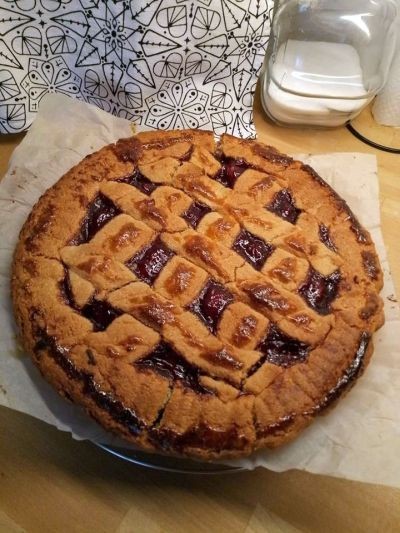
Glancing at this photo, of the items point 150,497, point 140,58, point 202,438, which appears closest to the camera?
point 202,438

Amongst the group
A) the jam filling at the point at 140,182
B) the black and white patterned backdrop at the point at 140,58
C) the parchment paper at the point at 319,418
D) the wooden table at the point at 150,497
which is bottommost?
the wooden table at the point at 150,497

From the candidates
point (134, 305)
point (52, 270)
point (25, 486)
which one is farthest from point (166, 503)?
point (52, 270)

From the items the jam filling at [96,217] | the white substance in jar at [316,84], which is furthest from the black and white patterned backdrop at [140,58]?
the jam filling at [96,217]

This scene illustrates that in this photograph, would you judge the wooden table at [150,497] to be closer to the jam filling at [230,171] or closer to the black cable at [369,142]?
the jam filling at [230,171]

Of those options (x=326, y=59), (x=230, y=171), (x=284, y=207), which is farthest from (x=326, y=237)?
(x=326, y=59)

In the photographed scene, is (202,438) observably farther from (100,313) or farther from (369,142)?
(369,142)

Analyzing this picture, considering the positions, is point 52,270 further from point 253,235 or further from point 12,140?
point 12,140

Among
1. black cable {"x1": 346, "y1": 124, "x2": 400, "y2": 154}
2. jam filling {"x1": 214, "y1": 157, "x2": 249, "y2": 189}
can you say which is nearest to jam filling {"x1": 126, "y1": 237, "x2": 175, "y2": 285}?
jam filling {"x1": 214, "y1": 157, "x2": 249, "y2": 189}
